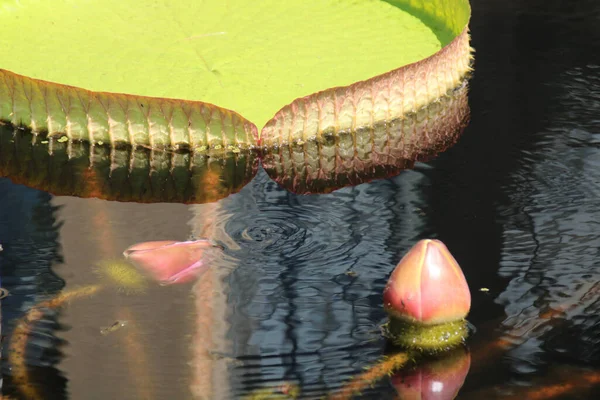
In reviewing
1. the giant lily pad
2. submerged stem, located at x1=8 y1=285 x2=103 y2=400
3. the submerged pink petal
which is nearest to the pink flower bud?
the submerged pink petal

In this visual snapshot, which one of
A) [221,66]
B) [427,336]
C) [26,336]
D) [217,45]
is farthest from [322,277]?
[217,45]

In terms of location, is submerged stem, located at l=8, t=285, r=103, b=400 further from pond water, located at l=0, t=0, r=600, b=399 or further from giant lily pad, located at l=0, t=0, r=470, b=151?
giant lily pad, located at l=0, t=0, r=470, b=151

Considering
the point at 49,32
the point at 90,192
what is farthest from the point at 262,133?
the point at 49,32

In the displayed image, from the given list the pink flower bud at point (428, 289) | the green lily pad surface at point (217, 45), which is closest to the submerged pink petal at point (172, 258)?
the pink flower bud at point (428, 289)

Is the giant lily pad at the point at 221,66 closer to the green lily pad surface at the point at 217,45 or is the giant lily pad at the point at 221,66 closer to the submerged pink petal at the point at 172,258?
the green lily pad surface at the point at 217,45

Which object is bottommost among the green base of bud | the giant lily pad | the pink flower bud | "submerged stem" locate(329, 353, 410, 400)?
"submerged stem" locate(329, 353, 410, 400)
